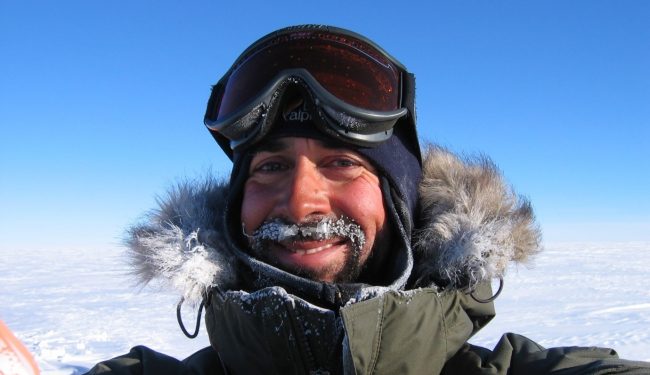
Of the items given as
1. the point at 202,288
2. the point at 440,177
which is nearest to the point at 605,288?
the point at 440,177

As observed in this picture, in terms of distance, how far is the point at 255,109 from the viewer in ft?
6.11

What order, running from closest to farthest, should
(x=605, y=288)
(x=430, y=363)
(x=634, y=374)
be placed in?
(x=634, y=374) < (x=430, y=363) < (x=605, y=288)

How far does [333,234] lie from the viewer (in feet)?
5.61

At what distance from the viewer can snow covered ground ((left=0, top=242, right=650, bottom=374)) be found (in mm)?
5844

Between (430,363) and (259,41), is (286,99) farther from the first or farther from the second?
(430,363)

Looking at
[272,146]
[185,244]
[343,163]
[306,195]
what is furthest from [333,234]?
[185,244]

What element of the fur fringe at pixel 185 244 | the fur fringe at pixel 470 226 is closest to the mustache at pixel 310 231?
the fur fringe at pixel 185 244

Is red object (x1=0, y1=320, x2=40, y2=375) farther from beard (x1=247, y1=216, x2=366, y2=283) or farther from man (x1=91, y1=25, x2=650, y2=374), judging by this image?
beard (x1=247, y1=216, x2=366, y2=283)

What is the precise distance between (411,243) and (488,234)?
0.30 metres

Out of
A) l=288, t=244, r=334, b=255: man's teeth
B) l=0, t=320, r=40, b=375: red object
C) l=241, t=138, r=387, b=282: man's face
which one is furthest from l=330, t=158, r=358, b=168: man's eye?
l=0, t=320, r=40, b=375: red object

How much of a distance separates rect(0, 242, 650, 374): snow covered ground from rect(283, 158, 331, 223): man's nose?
62cm

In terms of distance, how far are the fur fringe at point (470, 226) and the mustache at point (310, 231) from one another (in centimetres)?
28

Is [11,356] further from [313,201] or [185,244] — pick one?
[313,201]

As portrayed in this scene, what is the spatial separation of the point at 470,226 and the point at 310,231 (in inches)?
22.7
